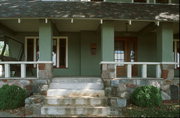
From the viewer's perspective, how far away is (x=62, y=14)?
8.54 metres

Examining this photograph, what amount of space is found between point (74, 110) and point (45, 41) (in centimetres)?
332

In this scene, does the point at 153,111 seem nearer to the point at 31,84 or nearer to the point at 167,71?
the point at 167,71

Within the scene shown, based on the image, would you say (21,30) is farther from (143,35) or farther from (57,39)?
(143,35)

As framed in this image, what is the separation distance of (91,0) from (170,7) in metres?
3.93

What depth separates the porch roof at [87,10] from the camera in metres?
8.48

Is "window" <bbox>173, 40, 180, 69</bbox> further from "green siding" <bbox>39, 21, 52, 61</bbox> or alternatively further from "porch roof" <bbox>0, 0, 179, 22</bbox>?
"green siding" <bbox>39, 21, 52, 61</bbox>

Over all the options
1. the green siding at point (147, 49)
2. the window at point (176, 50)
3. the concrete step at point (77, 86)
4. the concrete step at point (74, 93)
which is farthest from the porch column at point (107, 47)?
the window at point (176, 50)

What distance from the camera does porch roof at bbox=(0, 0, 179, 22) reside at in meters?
8.48

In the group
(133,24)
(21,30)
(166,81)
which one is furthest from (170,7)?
(21,30)

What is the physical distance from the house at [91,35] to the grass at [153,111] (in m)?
1.69

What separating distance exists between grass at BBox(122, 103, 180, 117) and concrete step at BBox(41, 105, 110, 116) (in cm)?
74

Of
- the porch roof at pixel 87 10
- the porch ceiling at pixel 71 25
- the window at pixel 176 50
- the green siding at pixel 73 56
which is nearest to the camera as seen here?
the porch roof at pixel 87 10

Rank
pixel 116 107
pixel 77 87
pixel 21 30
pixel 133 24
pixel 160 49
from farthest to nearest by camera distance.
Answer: pixel 21 30
pixel 133 24
pixel 160 49
pixel 77 87
pixel 116 107

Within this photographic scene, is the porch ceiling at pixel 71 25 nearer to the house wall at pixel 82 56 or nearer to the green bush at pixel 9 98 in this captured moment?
the house wall at pixel 82 56
